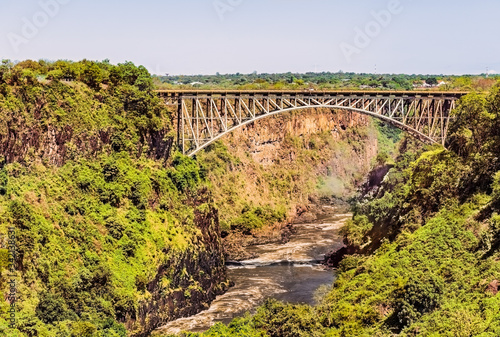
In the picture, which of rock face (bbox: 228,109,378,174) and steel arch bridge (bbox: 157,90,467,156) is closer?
steel arch bridge (bbox: 157,90,467,156)

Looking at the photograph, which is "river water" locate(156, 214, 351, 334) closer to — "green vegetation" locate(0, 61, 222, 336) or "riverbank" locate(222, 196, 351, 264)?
"riverbank" locate(222, 196, 351, 264)

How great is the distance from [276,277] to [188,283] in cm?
1213

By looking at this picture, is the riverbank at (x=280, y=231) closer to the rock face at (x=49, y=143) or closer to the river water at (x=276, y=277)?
the river water at (x=276, y=277)

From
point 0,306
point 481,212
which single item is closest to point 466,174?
point 481,212

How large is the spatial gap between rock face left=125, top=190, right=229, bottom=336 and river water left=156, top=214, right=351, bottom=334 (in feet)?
2.49

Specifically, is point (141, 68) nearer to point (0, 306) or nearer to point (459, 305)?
point (0, 306)

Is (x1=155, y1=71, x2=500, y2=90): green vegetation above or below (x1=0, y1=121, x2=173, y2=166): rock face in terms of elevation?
above

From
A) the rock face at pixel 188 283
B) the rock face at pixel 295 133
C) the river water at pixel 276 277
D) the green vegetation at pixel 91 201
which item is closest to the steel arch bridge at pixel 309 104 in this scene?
the green vegetation at pixel 91 201

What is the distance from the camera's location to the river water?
178 feet

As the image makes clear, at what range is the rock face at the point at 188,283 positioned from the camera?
49.3 m

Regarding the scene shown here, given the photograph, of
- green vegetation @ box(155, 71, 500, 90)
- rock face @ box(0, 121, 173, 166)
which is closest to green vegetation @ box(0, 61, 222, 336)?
rock face @ box(0, 121, 173, 166)

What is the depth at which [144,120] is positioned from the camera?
60406 mm

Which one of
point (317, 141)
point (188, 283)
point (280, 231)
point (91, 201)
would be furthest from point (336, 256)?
point (317, 141)

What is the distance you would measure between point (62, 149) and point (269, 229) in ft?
107
